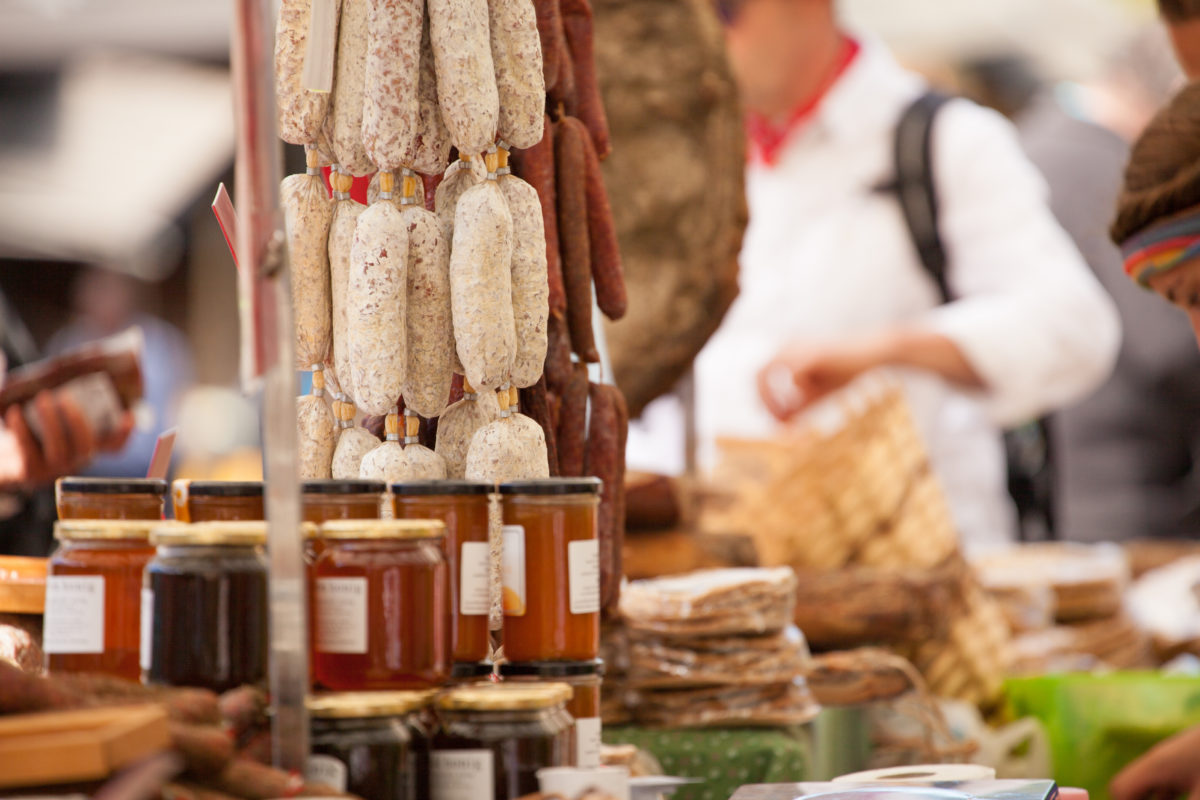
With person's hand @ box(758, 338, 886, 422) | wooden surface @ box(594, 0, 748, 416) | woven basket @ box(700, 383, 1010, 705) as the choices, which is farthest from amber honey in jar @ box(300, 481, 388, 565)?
person's hand @ box(758, 338, 886, 422)

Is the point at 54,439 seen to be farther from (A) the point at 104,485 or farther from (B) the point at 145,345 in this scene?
(B) the point at 145,345

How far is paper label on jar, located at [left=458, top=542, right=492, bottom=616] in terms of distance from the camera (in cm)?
128

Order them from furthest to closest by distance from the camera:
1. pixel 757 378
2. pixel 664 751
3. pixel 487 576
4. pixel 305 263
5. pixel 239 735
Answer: pixel 757 378, pixel 664 751, pixel 305 263, pixel 487 576, pixel 239 735

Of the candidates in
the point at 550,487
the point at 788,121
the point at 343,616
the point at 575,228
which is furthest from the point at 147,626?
the point at 788,121

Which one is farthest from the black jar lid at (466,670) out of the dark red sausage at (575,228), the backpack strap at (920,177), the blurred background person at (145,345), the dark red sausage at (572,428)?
the blurred background person at (145,345)

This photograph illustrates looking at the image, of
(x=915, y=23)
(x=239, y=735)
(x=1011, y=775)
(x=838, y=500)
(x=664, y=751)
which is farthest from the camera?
(x=915, y=23)

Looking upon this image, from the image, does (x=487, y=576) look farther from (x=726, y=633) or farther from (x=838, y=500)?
(x=838, y=500)

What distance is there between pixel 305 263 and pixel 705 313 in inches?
48.6

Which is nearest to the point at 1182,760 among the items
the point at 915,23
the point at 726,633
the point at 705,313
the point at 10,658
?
the point at 726,633

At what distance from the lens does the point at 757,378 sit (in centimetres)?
357

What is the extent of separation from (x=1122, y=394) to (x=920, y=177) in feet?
5.77

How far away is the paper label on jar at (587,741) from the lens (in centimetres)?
125

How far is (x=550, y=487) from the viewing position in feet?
4.21

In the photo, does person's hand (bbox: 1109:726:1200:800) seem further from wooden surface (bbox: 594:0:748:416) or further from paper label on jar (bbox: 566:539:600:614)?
paper label on jar (bbox: 566:539:600:614)
